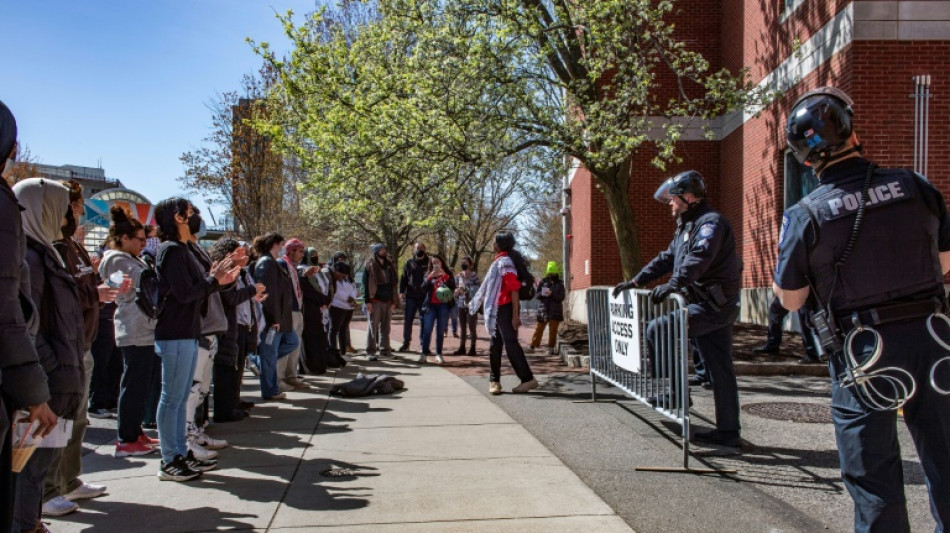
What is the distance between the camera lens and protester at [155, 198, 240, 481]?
509 centimetres

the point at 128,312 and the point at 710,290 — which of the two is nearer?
the point at 710,290

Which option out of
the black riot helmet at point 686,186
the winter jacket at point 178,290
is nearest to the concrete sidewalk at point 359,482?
the winter jacket at point 178,290

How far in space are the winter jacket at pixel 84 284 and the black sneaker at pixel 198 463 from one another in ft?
3.55

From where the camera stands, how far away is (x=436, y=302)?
42.2 ft

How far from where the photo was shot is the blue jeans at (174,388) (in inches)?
201

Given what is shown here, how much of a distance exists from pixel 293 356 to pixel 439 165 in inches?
210

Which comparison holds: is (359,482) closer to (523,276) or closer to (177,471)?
(177,471)

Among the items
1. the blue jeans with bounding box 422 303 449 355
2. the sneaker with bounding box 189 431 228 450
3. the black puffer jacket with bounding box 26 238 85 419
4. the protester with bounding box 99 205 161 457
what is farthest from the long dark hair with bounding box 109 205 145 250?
the blue jeans with bounding box 422 303 449 355

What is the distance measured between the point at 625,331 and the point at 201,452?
367 centimetres

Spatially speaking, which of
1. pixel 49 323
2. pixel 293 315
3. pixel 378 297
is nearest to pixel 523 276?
pixel 293 315

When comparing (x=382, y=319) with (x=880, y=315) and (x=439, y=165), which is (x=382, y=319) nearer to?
(x=439, y=165)

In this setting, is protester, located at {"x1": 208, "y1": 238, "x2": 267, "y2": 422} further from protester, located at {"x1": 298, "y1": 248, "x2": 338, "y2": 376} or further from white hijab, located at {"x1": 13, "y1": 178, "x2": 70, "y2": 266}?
white hijab, located at {"x1": 13, "y1": 178, "x2": 70, "y2": 266}

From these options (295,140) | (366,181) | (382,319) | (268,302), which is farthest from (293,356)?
(295,140)

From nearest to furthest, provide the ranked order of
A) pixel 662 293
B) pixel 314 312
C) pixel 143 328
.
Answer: pixel 662 293 → pixel 143 328 → pixel 314 312
